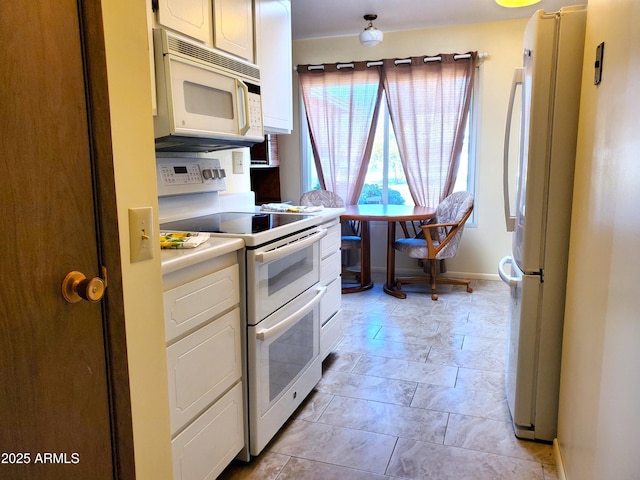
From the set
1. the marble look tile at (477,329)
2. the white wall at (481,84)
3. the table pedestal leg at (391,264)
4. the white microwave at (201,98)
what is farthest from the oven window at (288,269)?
the white wall at (481,84)

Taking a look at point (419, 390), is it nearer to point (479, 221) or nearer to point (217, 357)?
point (217, 357)

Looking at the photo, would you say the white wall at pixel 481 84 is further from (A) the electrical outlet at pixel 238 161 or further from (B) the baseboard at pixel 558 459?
(B) the baseboard at pixel 558 459

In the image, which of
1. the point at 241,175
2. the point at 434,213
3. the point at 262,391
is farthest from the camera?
the point at 434,213

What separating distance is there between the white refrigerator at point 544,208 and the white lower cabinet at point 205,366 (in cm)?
116

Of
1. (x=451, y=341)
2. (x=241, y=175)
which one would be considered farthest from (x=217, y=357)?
(x=451, y=341)

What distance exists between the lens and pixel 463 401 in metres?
2.31

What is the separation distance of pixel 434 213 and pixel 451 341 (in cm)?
140

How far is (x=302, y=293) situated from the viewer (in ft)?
7.05

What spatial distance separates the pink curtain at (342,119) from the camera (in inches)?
184

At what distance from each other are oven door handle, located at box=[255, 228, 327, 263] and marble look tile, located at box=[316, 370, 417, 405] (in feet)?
2.65

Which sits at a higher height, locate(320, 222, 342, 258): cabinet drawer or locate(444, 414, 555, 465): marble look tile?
locate(320, 222, 342, 258): cabinet drawer

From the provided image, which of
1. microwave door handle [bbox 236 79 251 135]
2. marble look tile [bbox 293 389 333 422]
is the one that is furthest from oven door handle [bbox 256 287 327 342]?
microwave door handle [bbox 236 79 251 135]

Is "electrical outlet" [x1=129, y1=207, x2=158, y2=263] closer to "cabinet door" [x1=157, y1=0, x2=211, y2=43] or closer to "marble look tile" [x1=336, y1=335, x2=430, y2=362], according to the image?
"cabinet door" [x1=157, y1=0, x2=211, y2=43]

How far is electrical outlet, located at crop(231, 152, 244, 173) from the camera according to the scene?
8.92ft
